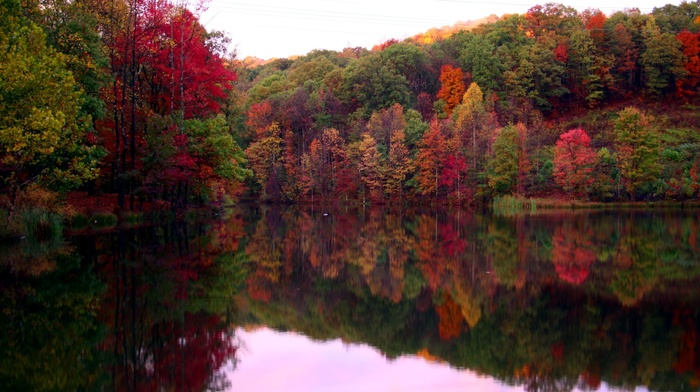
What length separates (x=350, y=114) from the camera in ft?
242

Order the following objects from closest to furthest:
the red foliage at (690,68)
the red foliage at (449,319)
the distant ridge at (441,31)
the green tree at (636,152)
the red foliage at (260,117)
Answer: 1. the red foliage at (449,319)
2. the green tree at (636,152)
3. the red foliage at (260,117)
4. the red foliage at (690,68)
5. the distant ridge at (441,31)

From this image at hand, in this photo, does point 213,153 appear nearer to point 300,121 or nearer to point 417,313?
point 417,313

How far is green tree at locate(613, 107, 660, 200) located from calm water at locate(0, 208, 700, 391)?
33.6 metres

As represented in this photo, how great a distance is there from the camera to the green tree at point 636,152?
49125 mm

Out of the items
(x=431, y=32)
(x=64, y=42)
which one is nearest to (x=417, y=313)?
(x=64, y=42)

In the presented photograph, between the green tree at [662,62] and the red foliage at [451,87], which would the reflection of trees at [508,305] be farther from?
the green tree at [662,62]

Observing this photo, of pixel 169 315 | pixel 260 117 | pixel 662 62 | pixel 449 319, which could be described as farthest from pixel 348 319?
pixel 662 62

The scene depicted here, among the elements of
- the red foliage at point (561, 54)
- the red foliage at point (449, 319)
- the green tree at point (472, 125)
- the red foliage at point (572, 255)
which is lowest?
the red foliage at point (572, 255)

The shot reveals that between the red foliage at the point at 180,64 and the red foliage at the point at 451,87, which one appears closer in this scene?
the red foliage at the point at 180,64

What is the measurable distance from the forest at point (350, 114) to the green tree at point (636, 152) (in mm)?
126

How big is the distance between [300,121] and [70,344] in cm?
6398

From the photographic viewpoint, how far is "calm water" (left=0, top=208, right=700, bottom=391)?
6910 millimetres

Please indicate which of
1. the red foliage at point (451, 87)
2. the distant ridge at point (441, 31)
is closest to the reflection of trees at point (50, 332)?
the red foliage at point (451, 87)

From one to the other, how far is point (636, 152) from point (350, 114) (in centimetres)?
3388
